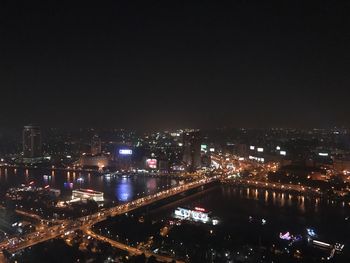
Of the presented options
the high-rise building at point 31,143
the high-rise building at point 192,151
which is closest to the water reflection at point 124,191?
the high-rise building at point 192,151

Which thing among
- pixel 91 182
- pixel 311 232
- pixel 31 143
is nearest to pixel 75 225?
pixel 311 232

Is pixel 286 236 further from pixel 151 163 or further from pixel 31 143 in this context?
pixel 31 143

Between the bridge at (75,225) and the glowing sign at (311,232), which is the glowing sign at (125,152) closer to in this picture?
the bridge at (75,225)

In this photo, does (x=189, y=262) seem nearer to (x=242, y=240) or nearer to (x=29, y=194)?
(x=242, y=240)

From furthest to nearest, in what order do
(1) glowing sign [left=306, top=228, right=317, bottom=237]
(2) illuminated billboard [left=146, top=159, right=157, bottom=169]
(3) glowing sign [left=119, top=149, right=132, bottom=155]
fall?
(3) glowing sign [left=119, top=149, right=132, bottom=155]
(2) illuminated billboard [left=146, top=159, right=157, bottom=169]
(1) glowing sign [left=306, top=228, right=317, bottom=237]

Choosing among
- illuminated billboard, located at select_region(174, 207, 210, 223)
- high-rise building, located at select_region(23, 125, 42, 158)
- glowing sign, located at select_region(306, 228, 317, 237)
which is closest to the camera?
glowing sign, located at select_region(306, 228, 317, 237)

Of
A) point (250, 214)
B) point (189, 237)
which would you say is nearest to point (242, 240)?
point (189, 237)

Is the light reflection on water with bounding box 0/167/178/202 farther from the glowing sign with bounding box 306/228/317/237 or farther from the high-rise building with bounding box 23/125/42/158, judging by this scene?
the glowing sign with bounding box 306/228/317/237

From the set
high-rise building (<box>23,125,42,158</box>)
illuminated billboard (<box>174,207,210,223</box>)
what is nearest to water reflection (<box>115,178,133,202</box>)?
illuminated billboard (<box>174,207,210,223</box>)
